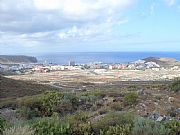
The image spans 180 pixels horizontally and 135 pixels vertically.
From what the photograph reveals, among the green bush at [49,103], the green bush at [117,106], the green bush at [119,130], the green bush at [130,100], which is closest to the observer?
the green bush at [119,130]

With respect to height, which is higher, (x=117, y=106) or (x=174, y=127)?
(x=174, y=127)

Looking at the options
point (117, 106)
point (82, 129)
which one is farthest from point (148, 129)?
point (117, 106)

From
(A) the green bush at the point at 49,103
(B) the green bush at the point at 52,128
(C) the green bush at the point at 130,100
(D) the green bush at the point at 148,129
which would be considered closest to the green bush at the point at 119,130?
(D) the green bush at the point at 148,129

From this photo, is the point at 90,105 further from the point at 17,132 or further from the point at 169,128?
the point at 17,132

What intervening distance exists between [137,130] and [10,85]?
1429 inches

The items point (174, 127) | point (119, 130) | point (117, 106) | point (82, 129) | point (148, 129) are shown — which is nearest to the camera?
point (148, 129)

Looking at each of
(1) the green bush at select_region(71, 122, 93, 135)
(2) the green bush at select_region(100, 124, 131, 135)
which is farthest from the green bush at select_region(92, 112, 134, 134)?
(2) the green bush at select_region(100, 124, 131, 135)

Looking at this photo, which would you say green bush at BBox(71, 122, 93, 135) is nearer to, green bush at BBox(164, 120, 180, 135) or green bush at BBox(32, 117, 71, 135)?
green bush at BBox(32, 117, 71, 135)

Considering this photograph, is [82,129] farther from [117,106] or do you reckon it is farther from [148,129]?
[117,106]

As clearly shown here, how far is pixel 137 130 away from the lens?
7504mm

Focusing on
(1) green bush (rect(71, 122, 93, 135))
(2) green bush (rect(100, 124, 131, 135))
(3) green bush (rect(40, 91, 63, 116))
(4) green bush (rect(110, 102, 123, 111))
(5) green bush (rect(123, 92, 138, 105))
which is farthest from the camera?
(5) green bush (rect(123, 92, 138, 105))

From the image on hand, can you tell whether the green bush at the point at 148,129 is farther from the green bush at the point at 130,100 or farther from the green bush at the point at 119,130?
the green bush at the point at 130,100

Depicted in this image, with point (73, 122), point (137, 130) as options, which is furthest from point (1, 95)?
point (137, 130)

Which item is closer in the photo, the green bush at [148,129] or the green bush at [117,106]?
the green bush at [148,129]
